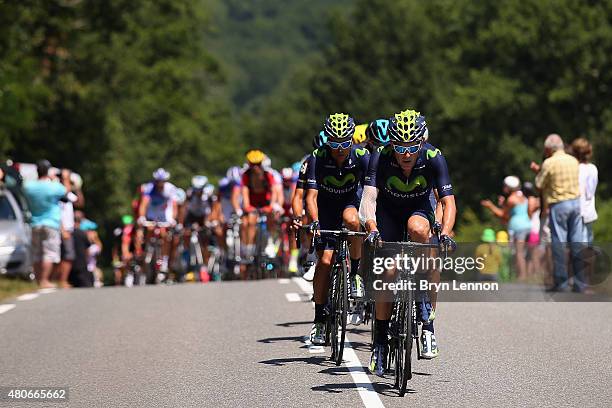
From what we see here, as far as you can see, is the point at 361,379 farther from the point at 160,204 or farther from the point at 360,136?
the point at 160,204

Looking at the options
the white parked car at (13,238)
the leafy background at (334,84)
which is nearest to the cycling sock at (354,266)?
the white parked car at (13,238)

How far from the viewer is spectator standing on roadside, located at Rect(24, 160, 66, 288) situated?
69.9 ft

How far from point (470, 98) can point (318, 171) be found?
1912 inches

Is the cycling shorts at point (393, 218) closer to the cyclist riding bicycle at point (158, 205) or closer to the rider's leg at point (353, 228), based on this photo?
the rider's leg at point (353, 228)

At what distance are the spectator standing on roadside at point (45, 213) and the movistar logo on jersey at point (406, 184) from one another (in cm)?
1138

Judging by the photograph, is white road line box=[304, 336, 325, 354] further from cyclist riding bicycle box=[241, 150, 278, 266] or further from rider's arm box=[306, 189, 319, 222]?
cyclist riding bicycle box=[241, 150, 278, 266]

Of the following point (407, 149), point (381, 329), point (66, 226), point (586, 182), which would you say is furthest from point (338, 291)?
point (66, 226)

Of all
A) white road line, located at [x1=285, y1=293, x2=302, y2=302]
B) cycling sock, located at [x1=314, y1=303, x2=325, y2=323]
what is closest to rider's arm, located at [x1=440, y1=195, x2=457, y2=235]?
cycling sock, located at [x1=314, y1=303, x2=325, y2=323]

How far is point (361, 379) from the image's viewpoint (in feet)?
35.3

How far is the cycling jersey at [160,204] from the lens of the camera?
24.6 metres

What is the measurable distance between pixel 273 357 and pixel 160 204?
12.9m

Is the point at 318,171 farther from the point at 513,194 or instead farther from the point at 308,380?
the point at 513,194

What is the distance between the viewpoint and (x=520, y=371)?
36.2 feet

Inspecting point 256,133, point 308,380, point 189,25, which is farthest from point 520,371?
point 256,133
